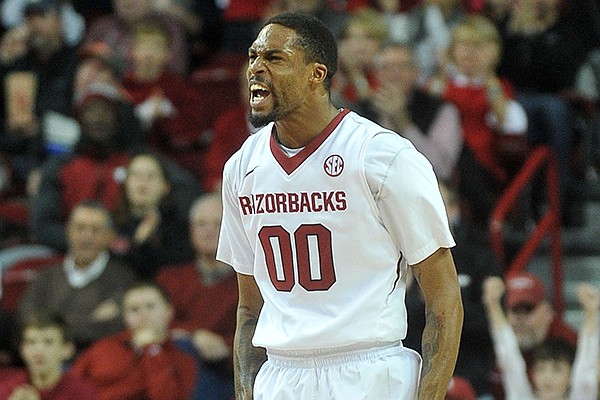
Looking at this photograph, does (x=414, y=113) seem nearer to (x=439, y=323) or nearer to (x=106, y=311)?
(x=106, y=311)

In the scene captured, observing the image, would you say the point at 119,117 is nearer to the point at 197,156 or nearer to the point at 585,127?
the point at 197,156

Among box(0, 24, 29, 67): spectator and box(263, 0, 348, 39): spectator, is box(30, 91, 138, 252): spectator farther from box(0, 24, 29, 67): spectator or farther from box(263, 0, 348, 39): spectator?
box(0, 24, 29, 67): spectator

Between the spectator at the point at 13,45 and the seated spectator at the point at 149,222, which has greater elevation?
the spectator at the point at 13,45

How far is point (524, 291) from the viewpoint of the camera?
7.53 m

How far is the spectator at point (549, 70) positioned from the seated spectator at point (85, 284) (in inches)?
113

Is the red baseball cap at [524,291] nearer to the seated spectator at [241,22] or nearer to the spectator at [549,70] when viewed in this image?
the spectator at [549,70]

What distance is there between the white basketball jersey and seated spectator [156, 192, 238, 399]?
357 centimetres

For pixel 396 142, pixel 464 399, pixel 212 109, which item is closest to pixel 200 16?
pixel 212 109

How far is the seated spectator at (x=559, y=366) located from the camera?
7012 mm


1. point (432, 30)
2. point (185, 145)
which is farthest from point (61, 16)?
point (432, 30)

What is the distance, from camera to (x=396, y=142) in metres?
4.09

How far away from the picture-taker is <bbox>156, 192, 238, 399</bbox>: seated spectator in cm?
799

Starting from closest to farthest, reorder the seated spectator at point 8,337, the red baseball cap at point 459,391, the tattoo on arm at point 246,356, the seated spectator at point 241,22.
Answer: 1. the tattoo on arm at point 246,356
2. the red baseball cap at point 459,391
3. the seated spectator at point 8,337
4. the seated spectator at point 241,22

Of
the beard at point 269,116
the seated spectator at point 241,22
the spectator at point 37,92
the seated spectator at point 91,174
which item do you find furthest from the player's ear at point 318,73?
the seated spectator at point 241,22
